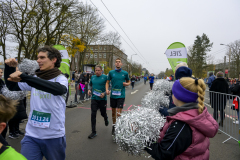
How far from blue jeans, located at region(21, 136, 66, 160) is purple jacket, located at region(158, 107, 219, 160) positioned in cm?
126

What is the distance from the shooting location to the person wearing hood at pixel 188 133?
4.47 feet

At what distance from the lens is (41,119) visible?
1.96 metres

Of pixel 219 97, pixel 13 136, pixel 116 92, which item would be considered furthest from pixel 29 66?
pixel 219 97

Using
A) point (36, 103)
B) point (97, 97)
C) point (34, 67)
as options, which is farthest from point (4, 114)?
point (97, 97)

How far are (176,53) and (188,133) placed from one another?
554 centimetres

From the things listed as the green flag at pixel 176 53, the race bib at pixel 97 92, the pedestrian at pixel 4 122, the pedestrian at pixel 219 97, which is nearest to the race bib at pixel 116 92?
the race bib at pixel 97 92

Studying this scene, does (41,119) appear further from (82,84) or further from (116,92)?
(82,84)

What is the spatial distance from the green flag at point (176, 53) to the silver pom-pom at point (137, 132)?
211 inches

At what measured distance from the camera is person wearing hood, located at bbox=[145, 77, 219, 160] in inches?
53.6

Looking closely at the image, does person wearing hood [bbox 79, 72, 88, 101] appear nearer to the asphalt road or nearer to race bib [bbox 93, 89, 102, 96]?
the asphalt road

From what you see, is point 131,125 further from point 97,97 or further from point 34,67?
point 97,97

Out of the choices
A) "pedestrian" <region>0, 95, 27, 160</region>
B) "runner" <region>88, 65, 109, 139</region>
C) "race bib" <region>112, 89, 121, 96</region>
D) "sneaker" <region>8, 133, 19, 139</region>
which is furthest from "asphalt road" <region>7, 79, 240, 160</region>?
"pedestrian" <region>0, 95, 27, 160</region>

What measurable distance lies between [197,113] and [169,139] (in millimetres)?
352

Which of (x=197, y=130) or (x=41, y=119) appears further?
(x=41, y=119)
